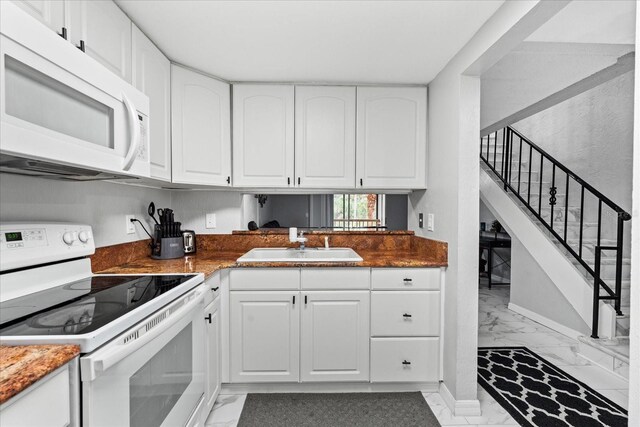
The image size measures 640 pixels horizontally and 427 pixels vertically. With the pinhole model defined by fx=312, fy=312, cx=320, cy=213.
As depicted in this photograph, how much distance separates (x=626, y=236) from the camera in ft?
9.57

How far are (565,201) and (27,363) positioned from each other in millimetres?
4173

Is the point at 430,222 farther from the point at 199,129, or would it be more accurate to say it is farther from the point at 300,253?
the point at 199,129

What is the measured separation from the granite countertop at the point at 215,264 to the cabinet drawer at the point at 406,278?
49mm

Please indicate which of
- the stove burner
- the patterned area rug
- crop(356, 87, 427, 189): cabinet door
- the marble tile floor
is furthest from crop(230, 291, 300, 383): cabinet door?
A: the patterned area rug

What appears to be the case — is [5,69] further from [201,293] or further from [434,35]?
[434,35]

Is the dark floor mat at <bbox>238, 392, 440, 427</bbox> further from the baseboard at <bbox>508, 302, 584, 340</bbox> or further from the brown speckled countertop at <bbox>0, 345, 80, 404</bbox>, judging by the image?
the baseboard at <bbox>508, 302, 584, 340</bbox>

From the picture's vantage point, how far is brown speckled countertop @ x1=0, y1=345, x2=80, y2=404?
621 millimetres

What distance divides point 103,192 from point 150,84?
2.15 ft

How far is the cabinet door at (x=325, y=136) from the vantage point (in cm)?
234

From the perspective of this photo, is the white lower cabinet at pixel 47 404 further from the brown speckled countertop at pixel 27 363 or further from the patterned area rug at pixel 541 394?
the patterned area rug at pixel 541 394

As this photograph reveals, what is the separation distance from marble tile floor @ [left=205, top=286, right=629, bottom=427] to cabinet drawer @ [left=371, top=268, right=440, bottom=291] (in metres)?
0.72

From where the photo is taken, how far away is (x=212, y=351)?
1.82m

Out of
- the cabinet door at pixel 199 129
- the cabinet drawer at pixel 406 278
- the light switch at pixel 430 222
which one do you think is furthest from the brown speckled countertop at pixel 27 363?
the light switch at pixel 430 222

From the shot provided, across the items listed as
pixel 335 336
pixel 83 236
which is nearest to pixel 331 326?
pixel 335 336
